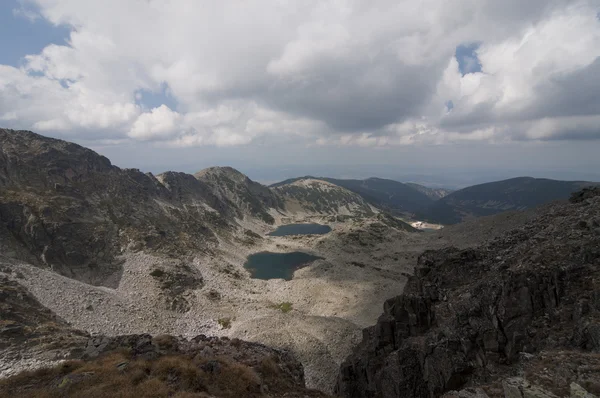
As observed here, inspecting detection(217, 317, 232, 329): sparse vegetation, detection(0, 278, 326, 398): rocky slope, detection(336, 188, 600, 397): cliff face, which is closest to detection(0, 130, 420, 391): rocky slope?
detection(217, 317, 232, 329): sparse vegetation

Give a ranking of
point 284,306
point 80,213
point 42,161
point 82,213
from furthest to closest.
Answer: point 42,161
point 82,213
point 80,213
point 284,306

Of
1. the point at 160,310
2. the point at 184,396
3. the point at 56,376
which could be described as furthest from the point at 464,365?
the point at 160,310

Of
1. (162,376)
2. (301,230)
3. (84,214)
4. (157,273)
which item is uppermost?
(84,214)

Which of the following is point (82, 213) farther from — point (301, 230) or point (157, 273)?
point (301, 230)

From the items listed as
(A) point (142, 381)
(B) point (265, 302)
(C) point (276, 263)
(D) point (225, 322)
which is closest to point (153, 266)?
(D) point (225, 322)

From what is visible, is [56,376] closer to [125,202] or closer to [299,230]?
[125,202]

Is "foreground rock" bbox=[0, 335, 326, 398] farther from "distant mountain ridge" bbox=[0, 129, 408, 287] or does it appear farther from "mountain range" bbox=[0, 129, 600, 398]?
"distant mountain ridge" bbox=[0, 129, 408, 287]
